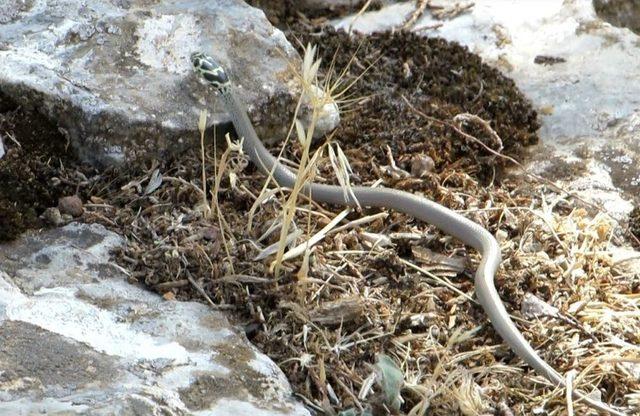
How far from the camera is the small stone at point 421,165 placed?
594 cm

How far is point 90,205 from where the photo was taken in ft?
17.5

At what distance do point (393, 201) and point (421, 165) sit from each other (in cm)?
45

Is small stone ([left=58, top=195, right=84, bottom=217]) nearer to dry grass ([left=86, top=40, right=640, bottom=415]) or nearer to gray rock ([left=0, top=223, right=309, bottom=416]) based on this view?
dry grass ([left=86, top=40, right=640, bottom=415])

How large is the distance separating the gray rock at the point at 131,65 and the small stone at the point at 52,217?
534mm

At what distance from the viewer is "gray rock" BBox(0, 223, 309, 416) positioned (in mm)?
3852

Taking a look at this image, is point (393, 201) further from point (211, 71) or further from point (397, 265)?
point (211, 71)

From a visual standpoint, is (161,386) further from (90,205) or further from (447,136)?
(447,136)

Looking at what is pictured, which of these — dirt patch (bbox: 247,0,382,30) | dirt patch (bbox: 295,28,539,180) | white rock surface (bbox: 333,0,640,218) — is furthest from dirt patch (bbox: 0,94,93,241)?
dirt patch (bbox: 247,0,382,30)

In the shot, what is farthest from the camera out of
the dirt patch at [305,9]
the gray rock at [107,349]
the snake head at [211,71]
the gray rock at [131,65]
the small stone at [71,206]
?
the dirt patch at [305,9]

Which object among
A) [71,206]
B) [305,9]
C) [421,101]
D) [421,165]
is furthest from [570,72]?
[71,206]

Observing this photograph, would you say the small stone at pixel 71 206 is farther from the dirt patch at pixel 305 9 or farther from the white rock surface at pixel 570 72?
the dirt patch at pixel 305 9

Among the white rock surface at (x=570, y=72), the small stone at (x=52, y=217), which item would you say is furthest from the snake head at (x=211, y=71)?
the white rock surface at (x=570, y=72)

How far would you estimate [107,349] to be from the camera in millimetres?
4199

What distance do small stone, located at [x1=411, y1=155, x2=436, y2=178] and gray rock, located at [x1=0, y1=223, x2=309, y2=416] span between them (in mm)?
1752
